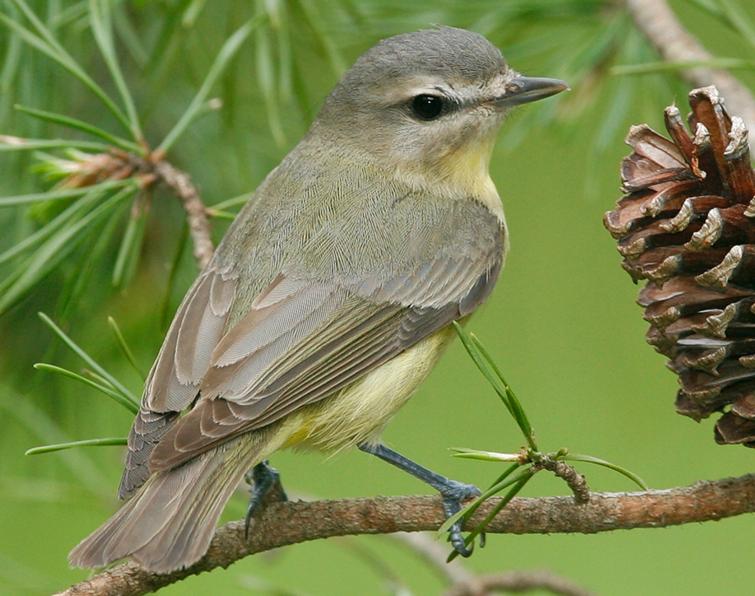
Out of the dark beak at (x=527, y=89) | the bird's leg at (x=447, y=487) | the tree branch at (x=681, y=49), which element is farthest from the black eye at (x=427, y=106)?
the bird's leg at (x=447, y=487)

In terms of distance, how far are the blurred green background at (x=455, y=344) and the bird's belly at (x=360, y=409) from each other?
3.8 inches

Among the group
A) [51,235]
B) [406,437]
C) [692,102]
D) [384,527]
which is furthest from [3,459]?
[692,102]

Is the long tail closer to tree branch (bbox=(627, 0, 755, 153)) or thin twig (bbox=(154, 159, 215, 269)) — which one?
thin twig (bbox=(154, 159, 215, 269))

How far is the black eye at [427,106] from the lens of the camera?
352 cm

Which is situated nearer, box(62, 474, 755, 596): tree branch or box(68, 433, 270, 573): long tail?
box(62, 474, 755, 596): tree branch

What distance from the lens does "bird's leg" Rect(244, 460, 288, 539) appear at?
8.36ft

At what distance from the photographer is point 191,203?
2.91m

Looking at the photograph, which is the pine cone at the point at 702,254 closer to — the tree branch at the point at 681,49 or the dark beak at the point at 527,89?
the tree branch at the point at 681,49

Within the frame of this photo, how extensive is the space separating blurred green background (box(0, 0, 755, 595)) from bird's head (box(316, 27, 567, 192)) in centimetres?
10

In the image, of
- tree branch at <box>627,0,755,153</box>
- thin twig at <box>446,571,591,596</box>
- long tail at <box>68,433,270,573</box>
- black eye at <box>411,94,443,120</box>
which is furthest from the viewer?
black eye at <box>411,94,443,120</box>

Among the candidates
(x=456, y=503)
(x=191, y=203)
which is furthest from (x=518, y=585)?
(x=191, y=203)

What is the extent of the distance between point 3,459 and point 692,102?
8.30 ft

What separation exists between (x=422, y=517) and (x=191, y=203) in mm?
1021

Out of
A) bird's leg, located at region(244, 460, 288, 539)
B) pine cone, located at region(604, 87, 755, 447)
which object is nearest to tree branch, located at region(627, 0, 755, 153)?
pine cone, located at region(604, 87, 755, 447)
